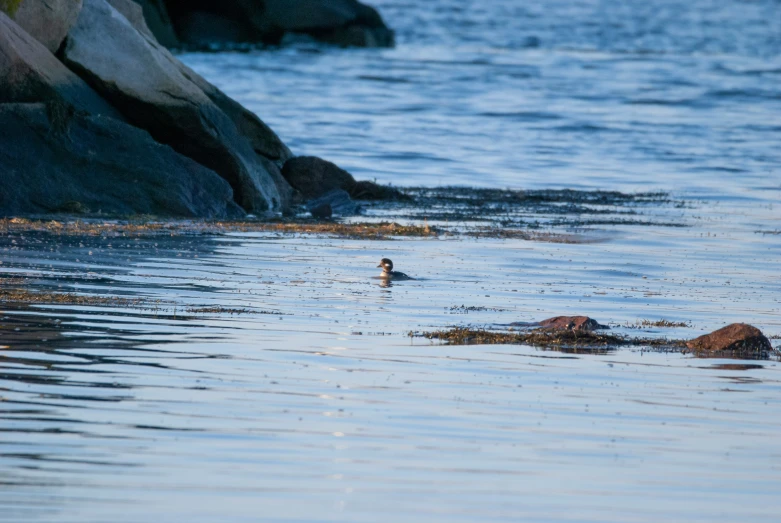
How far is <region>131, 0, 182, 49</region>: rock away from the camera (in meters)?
44.2

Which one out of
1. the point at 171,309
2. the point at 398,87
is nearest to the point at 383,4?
the point at 398,87

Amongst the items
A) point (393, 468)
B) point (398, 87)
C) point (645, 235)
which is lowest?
point (393, 468)

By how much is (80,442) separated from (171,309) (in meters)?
3.44

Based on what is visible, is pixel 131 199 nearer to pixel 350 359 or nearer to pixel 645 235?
pixel 645 235

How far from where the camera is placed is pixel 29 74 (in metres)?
14.9

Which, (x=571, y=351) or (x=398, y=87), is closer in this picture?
(x=571, y=351)

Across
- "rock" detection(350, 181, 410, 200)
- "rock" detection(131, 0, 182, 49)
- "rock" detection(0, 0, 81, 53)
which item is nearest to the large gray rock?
"rock" detection(0, 0, 81, 53)

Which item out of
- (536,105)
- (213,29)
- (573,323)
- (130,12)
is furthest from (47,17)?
(213,29)

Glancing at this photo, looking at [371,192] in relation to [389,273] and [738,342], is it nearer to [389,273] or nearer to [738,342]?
[389,273]

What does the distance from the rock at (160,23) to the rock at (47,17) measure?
2767 cm

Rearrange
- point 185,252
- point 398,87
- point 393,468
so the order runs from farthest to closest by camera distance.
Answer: point 398,87 < point 185,252 < point 393,468

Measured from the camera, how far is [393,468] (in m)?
6.20

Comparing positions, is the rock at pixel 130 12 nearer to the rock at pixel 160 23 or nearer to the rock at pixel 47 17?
the rock at pixel 47 17

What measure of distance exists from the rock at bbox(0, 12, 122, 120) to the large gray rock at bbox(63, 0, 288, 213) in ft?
1.66
